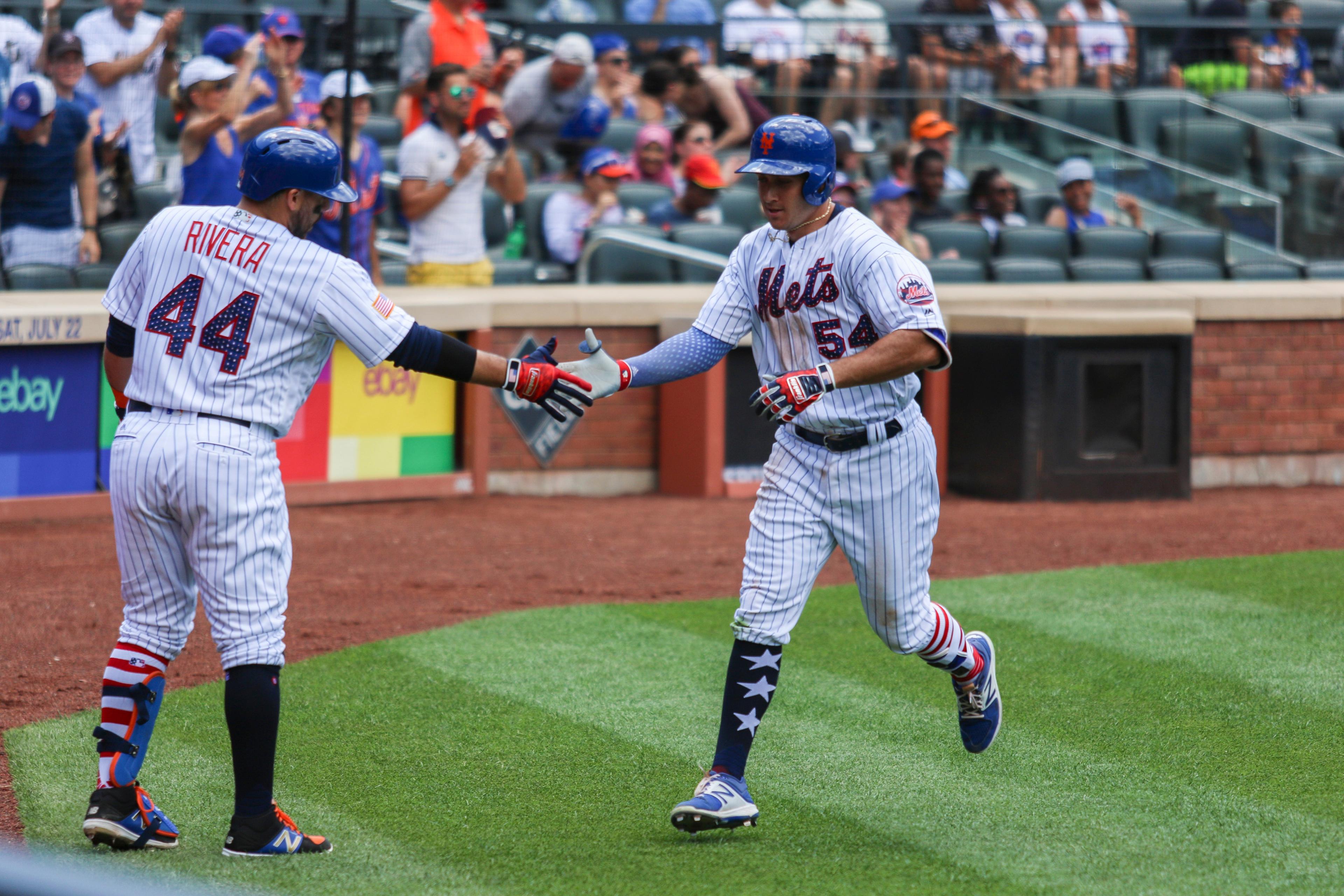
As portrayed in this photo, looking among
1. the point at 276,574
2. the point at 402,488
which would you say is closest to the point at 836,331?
the point at 276,574

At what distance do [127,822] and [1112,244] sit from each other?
379 inches

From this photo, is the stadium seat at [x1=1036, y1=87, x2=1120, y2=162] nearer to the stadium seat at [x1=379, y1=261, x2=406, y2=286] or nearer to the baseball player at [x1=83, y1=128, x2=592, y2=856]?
the stadium seat at [x1=379, y1=261, x2=406, y2=286]

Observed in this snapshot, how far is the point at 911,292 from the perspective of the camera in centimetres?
422

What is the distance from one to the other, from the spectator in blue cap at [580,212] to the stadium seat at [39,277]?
3077mm

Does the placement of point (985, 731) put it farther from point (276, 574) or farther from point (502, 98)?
point (502, 98)

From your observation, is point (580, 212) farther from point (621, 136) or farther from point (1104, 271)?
point (1104, 271)

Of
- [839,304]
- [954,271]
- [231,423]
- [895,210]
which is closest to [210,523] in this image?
[231,423]

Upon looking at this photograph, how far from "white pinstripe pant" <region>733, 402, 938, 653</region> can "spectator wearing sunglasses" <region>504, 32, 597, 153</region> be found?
298 inches

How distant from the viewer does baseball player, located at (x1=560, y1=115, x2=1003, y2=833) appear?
13.8ft

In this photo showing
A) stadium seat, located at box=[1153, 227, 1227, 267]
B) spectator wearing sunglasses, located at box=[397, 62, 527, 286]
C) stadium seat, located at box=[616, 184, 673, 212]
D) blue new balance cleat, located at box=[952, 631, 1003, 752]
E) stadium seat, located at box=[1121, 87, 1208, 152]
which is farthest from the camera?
stadium seat, located at box=[1121, 87, 1208, 152]

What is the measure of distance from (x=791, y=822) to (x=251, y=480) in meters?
1.66

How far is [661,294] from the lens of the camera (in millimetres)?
9859

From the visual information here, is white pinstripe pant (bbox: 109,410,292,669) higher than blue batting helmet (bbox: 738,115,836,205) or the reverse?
the reverse

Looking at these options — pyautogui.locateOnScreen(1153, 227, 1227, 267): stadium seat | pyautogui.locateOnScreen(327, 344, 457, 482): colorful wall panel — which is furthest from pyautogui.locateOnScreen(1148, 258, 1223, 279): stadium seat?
pyautogui.locateOnScreen(327, 344, 457, 482): colorful wall panel
